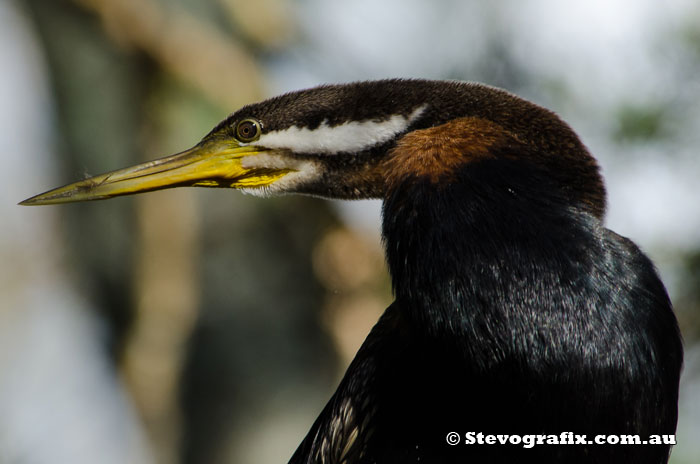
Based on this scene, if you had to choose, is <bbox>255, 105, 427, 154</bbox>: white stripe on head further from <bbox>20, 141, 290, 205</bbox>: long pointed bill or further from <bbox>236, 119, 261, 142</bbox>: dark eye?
<bbox>20, 141, 290, 205</bbox>: long pointed bill

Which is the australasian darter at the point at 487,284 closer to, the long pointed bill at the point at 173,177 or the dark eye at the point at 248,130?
the dark eye at the point at 248,130

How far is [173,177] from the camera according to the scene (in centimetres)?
338

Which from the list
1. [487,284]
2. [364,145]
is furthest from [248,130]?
[487,284]

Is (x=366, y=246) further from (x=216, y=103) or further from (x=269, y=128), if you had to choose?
(x=269, y=128)

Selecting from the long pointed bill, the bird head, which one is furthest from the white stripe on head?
the long pointed bill

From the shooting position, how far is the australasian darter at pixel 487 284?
8.54 ft

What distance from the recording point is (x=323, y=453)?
3336 millimetres

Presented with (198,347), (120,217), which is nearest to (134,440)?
(198,347)

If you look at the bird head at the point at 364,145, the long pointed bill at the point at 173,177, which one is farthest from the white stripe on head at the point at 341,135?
the long pointed bill at the point at 173,177

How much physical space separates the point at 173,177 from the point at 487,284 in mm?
1367

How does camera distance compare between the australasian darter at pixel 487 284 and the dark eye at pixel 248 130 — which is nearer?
the australasian darter at pixel 487 284

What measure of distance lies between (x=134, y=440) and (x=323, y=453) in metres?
5.11

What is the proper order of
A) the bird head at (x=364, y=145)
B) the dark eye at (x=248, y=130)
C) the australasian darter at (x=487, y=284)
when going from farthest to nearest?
1. the dark eye at (x=248, y=130)
2. the bird head at (x=364, y=145)
3. the australasian darter at (x=487, y=284)

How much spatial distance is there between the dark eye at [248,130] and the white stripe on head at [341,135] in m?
0.05
